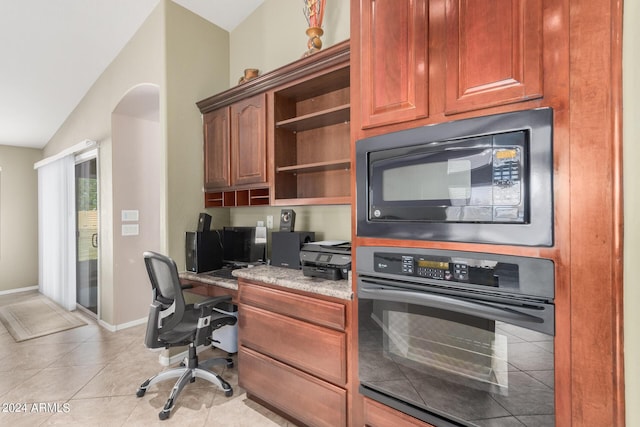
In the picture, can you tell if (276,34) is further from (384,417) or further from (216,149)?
(384,417)

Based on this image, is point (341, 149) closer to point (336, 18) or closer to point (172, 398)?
point (336, 18)

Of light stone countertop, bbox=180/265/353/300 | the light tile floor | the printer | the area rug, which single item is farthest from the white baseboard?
the printer

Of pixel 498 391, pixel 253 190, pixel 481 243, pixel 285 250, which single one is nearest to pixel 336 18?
pixel 253 190

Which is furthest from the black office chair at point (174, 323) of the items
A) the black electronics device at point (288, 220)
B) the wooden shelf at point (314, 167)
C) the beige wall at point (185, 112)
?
the wooden shelf at point (314, 167)

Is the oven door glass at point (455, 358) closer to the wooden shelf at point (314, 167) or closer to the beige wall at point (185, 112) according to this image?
the wooden shelf at point (314, 167)

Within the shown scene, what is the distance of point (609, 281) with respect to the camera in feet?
3.01

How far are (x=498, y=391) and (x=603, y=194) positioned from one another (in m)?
0.74

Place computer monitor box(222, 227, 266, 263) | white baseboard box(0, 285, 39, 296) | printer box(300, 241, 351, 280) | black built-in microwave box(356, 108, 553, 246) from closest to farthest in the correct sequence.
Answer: black built-in microwave box(356, 108, 553, 246) → printer box(300, 241, 351, 280) → computer monitor box(222, 227, 266, 263) → white baseboard box(0, 285, 39, 296)

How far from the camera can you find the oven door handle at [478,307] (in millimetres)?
1020

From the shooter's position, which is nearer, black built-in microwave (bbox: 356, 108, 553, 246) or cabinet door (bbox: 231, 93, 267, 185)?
black built-in microwave (bbox: 356, 108, 553, 246)

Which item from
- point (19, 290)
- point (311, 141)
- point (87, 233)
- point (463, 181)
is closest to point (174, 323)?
point (311, 141)

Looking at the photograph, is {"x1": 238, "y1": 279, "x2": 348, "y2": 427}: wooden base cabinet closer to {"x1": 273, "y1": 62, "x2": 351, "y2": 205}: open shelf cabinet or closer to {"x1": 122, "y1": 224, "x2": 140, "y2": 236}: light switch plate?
{"x1": 273, "y1": 62, "x2": 351, "y2": 205}: open shelf cabinet

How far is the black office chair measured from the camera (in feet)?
6.94
